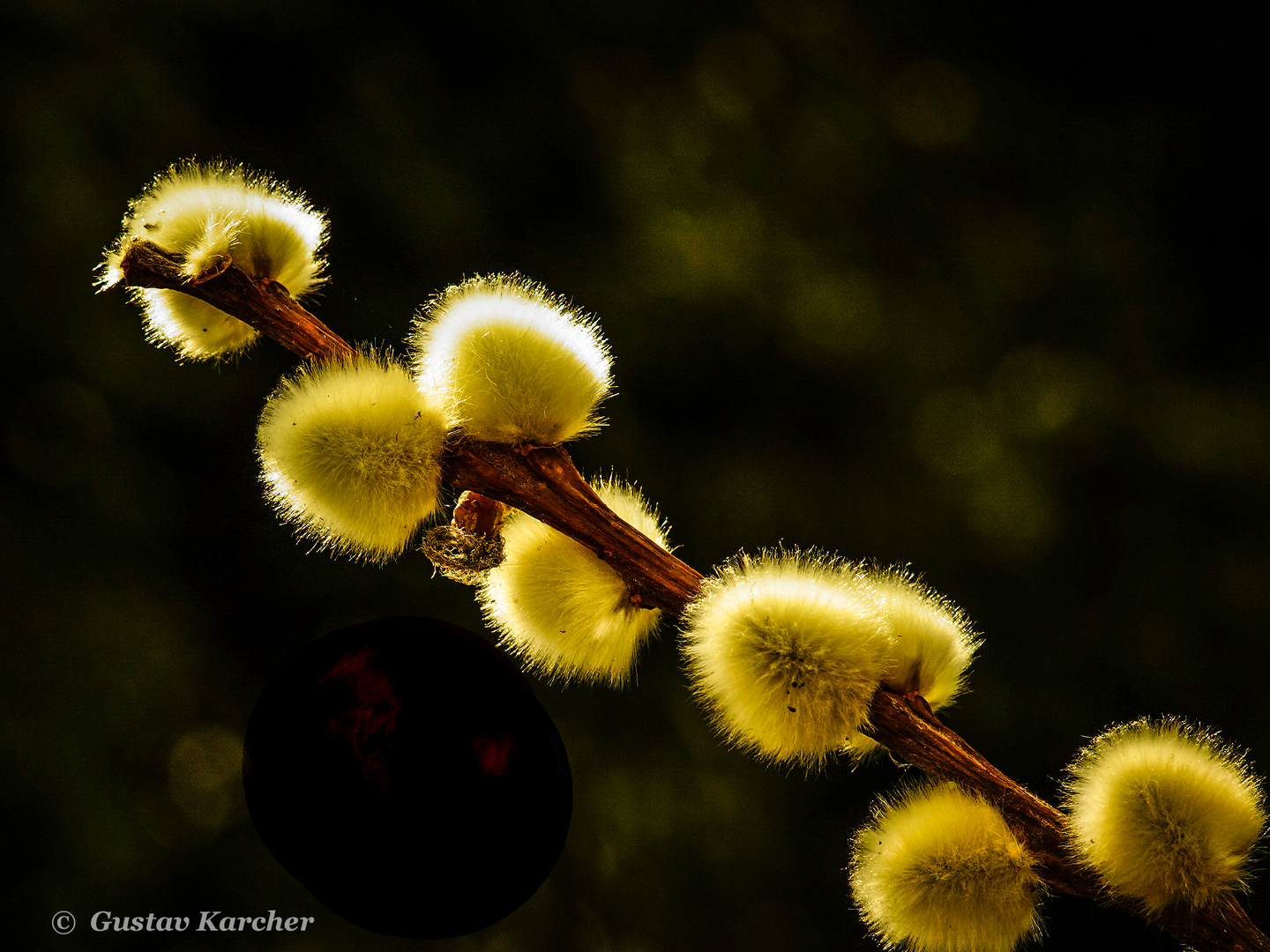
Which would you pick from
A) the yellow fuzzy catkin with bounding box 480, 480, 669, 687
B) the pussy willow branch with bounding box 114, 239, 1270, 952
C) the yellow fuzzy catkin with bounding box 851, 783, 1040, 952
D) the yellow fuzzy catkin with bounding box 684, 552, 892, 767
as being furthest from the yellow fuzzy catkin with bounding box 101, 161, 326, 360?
the yellow fuzzy catkin with bounding box 851, 783, 1040, 952

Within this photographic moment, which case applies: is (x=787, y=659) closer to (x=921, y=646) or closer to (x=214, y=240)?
(x=921, y=646)

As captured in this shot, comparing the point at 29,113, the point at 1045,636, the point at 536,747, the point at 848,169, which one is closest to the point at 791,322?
the point at 848,169

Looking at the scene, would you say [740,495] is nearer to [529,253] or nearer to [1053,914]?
[529,253]

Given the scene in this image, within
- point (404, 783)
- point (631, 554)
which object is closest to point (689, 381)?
point (631, 554)

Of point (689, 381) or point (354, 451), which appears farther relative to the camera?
point (689, 381)

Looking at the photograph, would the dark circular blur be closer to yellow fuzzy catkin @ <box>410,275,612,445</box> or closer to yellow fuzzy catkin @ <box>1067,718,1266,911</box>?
yellow fuzzy catkin @ <box>410,275,612,445</box>
